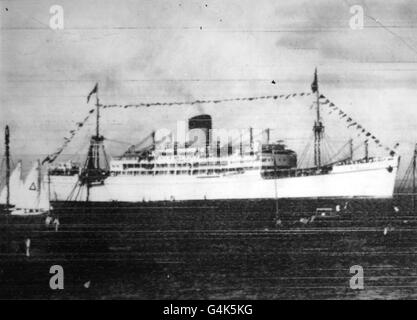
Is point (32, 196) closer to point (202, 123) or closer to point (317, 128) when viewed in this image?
point (202, 123)

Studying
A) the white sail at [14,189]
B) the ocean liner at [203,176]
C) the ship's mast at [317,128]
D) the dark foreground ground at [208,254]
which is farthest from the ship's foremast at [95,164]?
the ship's mast at [317,128]

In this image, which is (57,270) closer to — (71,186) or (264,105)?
(71,186)

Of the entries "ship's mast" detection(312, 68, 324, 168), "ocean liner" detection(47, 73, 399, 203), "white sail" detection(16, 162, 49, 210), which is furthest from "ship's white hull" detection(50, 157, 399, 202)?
"ship's mast" detection(312, 68, 324, 168)

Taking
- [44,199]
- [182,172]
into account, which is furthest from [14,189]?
[182,172]

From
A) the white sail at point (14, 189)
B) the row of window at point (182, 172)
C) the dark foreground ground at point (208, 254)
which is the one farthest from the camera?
the row of window at point (182, 172)

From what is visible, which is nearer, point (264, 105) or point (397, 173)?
point (264, 105)

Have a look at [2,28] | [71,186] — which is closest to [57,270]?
[71,186]

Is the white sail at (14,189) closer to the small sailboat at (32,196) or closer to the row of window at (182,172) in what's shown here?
the small sailboat at (32,196)
